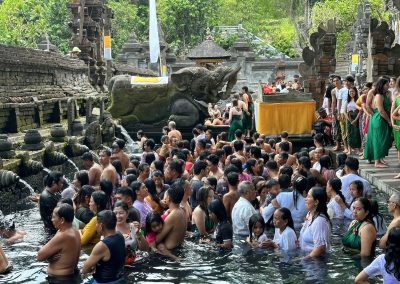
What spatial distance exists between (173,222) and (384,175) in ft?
18.0

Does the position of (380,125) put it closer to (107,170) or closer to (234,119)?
(107,170)

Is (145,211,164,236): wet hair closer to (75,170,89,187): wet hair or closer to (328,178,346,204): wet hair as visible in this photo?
(75,170,89,187): wet hair

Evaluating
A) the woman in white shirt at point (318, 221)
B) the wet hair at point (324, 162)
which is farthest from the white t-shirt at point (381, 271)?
the wet hair at point (324, 162)

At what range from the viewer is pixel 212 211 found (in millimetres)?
9703

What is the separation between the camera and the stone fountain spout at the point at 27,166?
46.7 ft

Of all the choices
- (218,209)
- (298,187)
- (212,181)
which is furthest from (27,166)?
(298,187)

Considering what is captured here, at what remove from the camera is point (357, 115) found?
16.0m

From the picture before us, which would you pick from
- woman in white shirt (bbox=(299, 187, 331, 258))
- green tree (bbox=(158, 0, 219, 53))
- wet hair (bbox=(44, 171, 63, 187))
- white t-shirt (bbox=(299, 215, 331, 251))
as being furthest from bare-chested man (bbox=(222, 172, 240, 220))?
green tree (bbox=(158, 0, 219, 53))

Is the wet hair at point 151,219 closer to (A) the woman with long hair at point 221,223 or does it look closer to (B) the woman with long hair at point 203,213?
(A) the woman with long hair at point 221,223

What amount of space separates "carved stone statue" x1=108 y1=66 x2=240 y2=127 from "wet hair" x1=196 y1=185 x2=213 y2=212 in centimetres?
1449

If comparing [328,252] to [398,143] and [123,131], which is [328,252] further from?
[123,131]

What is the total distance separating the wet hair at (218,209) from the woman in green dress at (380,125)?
5.02 meters

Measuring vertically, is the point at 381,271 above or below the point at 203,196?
below

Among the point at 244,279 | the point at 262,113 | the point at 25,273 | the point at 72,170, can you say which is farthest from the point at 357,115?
the point at 25,273
